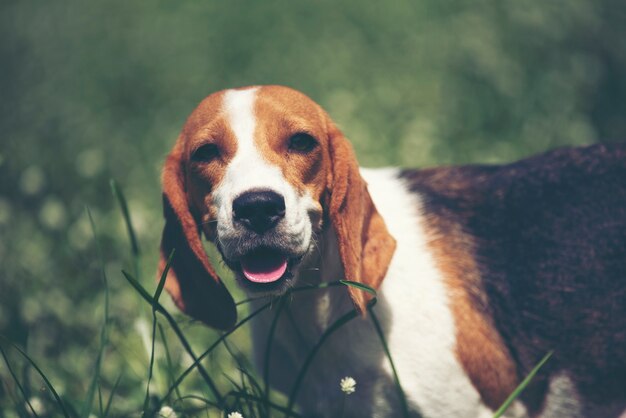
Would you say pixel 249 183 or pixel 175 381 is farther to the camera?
pixel 175 381

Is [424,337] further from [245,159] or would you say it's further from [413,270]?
[245,159]

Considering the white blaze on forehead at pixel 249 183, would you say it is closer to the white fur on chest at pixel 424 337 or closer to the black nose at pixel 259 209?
the black nose at pixel 259 209

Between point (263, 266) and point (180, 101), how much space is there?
5926 mm

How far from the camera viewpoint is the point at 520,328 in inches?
146

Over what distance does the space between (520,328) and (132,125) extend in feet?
18.6

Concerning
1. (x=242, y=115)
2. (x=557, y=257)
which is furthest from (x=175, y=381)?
(x=557, y=257)

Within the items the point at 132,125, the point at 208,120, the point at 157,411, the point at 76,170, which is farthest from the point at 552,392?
the point at 132,125

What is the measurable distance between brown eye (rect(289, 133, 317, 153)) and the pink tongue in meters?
0.52

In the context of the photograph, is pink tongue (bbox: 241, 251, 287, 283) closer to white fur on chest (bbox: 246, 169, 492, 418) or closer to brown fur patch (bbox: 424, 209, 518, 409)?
white fur on chest (bbox: 246, 169, 492, 418)

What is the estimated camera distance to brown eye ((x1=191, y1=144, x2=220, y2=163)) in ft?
11.3

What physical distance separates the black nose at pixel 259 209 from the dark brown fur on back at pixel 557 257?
1134mm

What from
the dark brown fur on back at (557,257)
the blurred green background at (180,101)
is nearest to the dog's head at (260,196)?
the dark brown fur on back at (557,257)

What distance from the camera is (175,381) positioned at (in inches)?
141

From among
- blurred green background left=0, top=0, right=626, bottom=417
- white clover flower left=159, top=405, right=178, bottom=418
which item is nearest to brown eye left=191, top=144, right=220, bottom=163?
white clover flower left=159, top=405, right=178, bottom=418
